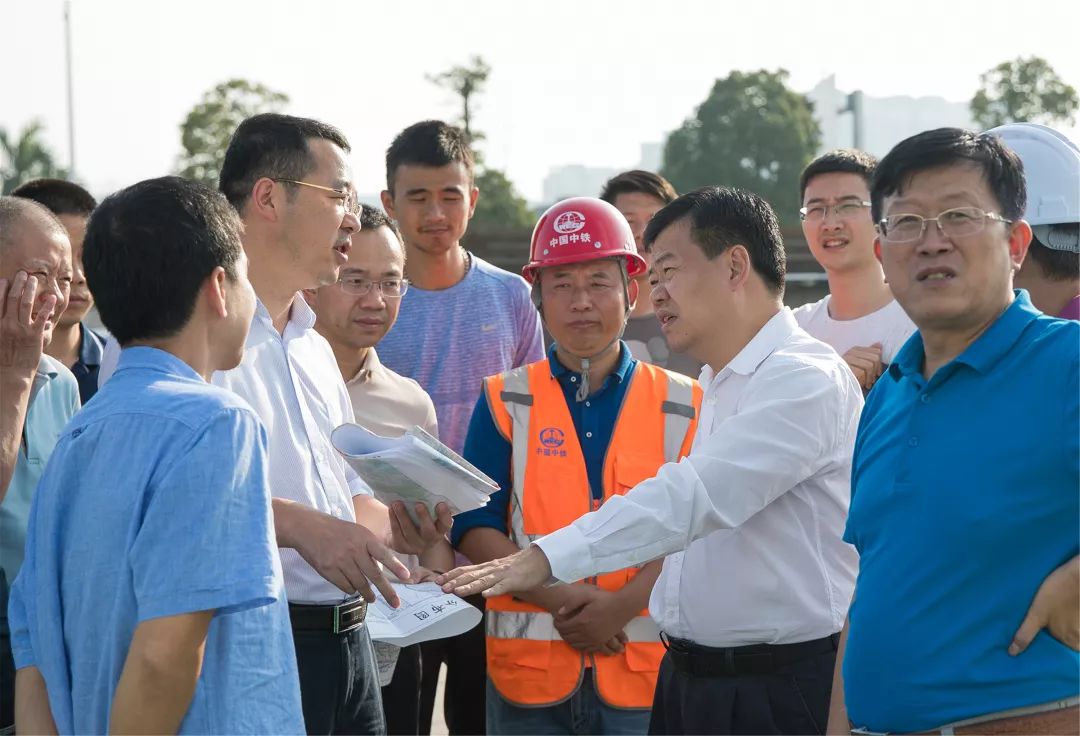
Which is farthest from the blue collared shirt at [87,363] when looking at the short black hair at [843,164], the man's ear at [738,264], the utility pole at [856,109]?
the utility pole at [856,109]

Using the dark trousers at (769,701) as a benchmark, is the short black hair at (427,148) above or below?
above

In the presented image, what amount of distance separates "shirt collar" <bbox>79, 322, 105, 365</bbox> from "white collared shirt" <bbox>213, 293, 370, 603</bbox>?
1.46 meters

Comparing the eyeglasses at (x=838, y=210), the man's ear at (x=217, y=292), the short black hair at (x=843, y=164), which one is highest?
the short black hair at (x=843, y=164)

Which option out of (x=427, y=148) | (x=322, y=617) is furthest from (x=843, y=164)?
(x=322, y=617)

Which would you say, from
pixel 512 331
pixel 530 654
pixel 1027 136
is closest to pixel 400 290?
pixel 512 331

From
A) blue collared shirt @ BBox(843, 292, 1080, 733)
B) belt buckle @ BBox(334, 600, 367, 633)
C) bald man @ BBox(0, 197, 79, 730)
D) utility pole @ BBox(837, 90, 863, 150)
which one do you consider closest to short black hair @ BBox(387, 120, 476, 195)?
bald man @ BBox(0, 197, 79, 730)

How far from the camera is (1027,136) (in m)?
3.21

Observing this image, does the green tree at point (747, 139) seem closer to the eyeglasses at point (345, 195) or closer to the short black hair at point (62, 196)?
the short black hair at point (62, 196)

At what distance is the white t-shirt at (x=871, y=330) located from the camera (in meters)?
4.44

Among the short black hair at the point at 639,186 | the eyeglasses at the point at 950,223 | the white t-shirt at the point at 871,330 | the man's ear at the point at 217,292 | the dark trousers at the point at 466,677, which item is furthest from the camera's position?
the short black hair at the point at 639,186

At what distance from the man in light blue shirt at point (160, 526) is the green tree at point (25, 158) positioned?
130 feet

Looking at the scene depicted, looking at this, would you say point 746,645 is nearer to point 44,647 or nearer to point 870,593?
point 870,593

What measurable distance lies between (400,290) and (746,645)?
2.09 m

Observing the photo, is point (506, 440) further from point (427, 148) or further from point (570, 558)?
point (427, 148)
